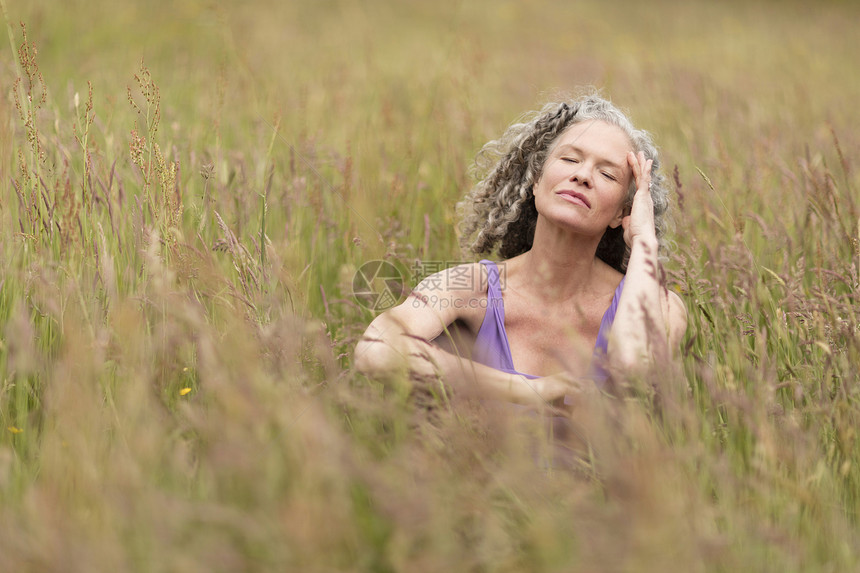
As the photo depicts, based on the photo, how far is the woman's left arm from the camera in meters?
1.57

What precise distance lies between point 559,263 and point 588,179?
0.31 metres

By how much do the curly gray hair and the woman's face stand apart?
0.10 m

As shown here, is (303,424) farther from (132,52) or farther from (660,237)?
(132,52)

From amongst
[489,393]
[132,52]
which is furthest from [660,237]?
[132,52]

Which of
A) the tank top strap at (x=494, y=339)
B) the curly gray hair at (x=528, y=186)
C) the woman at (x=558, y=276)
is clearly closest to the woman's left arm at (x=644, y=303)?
the woman at (x=558, y=276)

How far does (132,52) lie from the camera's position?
14.0 feet

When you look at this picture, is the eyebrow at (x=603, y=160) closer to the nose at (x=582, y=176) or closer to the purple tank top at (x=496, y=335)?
the nose at (x=582, y=176)

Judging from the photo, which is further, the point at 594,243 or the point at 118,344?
the point at 594,243

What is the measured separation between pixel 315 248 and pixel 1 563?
179 centimetres

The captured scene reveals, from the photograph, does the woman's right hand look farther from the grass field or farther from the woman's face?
the woman's face

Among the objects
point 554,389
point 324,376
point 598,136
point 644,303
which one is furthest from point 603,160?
point 324,376

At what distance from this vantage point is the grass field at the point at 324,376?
3.47 feet

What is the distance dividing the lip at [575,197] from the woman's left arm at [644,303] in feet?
0.56

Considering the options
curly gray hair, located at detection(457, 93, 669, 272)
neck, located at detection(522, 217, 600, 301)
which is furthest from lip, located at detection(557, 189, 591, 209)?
curly gray hair, located at detection(457, 93, 669, 272)
